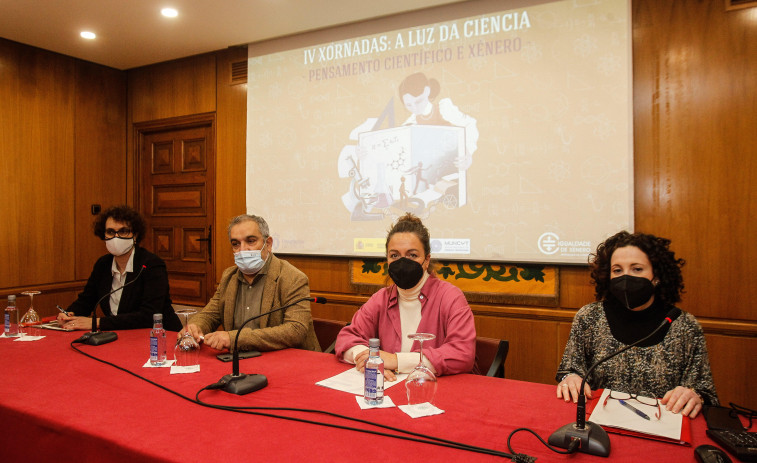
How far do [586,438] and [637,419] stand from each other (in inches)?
10.9

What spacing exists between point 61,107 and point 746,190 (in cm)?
586

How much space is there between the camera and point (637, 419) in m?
1.32

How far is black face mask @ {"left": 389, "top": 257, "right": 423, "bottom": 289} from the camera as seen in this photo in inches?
79.6

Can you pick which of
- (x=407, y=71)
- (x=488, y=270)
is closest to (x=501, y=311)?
(x=488, y=270)

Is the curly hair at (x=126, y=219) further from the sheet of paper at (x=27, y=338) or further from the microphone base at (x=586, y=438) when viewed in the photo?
the microphone base at (x=586, y=438)

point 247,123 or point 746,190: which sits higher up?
point 247,123

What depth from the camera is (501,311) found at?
349cm

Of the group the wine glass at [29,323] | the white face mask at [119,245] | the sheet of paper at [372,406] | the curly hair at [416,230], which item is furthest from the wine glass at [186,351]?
the white face mask at [119,245]

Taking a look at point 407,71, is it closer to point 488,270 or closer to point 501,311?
point 488,270

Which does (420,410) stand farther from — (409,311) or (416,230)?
(416,230)

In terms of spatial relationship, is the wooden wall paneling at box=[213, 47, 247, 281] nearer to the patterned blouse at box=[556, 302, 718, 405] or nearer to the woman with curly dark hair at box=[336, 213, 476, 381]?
the woman with curly dark hair at box=[336, 213, 476, 381]

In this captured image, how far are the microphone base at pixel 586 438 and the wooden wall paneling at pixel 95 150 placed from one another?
17.0ft

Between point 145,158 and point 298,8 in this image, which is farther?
point 145,158

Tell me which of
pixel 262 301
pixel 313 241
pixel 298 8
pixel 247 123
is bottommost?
pixel 262 301
